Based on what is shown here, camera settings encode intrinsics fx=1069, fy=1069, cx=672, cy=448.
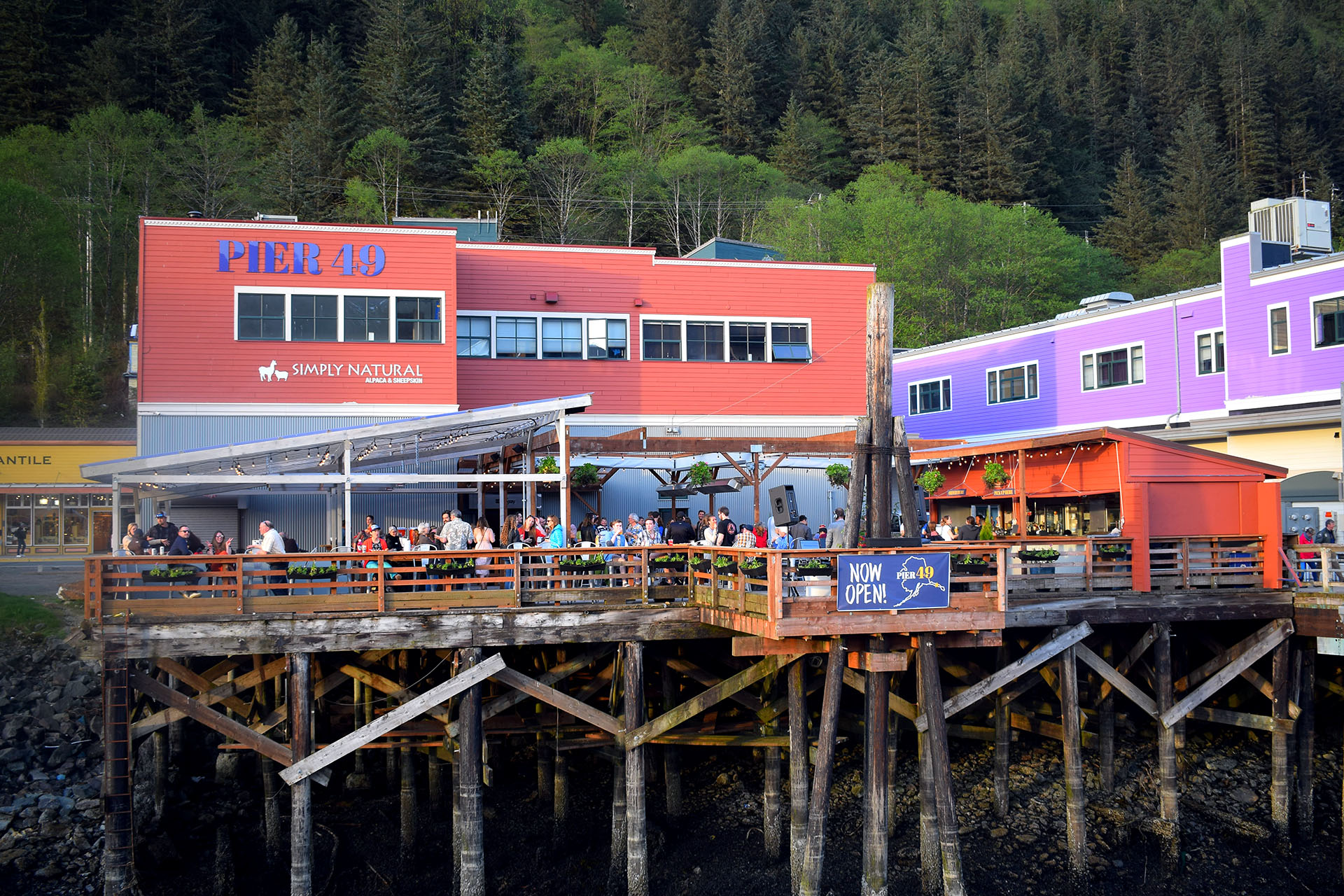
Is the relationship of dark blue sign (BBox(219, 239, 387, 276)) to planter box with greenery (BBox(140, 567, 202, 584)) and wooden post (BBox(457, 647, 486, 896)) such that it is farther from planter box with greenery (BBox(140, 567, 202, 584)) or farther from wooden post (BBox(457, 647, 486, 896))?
wooden post (BBox(457, 647, 486, 896))

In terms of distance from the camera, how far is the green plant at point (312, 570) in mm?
13555

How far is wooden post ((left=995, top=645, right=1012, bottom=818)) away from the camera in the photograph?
1571cm

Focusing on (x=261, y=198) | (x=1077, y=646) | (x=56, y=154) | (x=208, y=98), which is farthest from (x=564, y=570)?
(x=208, y=98)

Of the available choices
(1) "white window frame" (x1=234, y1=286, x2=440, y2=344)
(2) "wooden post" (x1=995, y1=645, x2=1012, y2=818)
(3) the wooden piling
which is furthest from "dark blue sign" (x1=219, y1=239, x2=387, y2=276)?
(2) "wooden post" (x1=995, y1=645, x2=1012, y2=818)

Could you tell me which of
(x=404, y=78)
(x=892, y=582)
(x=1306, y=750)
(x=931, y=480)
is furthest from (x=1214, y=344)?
(x=404, y=78)

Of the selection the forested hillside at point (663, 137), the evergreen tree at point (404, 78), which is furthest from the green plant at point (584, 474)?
the evergreen tree at point (404, 78)

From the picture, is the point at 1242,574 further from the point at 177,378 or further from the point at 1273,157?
the point at 1273,157

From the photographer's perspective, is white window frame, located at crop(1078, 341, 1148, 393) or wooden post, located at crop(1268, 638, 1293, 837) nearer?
wooden post, located at crop(1268, 638, 1293, 837)

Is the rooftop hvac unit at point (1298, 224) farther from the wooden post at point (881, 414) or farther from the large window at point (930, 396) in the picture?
the wooden post at point (881, 414)

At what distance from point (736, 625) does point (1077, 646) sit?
5.43 metres

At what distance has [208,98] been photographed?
60.1 metres

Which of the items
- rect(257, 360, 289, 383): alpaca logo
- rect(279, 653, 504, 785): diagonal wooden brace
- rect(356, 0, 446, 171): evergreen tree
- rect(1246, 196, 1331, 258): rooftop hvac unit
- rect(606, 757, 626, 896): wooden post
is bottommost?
rect(606, 757, 626, 896): wooden post

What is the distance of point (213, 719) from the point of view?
12.9 m

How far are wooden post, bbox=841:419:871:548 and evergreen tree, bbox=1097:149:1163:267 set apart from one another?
190ft
